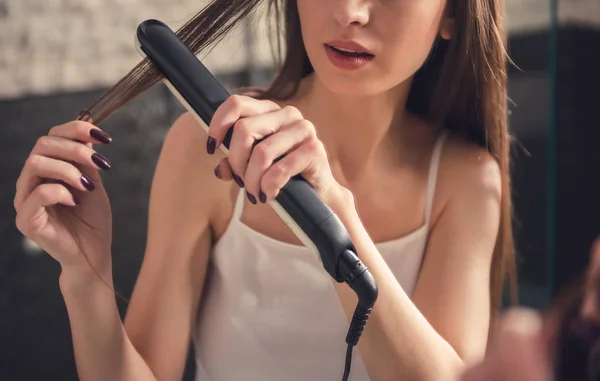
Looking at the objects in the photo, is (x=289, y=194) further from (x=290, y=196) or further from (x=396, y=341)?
(x=396, y=341)

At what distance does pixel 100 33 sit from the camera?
0.56m

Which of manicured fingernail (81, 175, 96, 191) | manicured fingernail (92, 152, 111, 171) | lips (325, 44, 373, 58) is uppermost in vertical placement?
manicured fingernail (92, 152, 111, 171)

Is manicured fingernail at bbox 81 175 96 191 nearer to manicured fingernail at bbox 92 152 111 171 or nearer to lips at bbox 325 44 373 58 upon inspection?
manicured fingernail at bbox 92 152 111 171

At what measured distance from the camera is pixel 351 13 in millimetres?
355

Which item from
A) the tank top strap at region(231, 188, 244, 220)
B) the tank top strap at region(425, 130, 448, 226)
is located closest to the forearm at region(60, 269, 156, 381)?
the tank top strap at region(231, 188, 244, 220)

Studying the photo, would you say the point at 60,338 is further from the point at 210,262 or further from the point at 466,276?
the point at 466,276

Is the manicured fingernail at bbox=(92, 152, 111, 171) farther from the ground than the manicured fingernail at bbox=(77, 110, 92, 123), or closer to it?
closer to it

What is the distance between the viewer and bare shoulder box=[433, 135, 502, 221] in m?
0.47

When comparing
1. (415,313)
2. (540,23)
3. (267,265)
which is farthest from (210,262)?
(540,23)

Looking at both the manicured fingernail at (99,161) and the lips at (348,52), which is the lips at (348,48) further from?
the manicured fingernail at (99,161)

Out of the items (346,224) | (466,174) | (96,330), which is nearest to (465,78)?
(466,174)

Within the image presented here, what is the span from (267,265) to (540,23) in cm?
41

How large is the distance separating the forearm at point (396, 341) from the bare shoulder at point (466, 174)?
0.11 metres

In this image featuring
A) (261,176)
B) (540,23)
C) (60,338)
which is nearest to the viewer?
(261,176)
